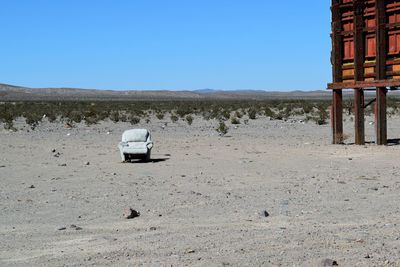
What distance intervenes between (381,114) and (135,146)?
7800mm

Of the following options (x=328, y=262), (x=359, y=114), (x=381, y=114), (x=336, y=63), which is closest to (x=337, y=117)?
(x=359, y=114)

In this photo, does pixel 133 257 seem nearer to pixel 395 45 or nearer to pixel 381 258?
pixel 381 258

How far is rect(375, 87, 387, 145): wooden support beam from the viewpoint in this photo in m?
21.4

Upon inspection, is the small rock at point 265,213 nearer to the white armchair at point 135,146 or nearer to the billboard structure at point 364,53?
the white armchair at point 135,146

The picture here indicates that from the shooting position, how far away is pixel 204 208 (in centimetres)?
1062

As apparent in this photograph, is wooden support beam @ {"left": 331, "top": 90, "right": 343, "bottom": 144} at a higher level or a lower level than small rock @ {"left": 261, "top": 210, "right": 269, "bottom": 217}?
higher

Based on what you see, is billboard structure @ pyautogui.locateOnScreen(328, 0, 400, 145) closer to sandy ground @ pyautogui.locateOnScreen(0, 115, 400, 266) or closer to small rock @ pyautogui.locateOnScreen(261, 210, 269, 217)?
sandy ground @ pyautogui.locateOnScreen(0, 115, 400, 266)

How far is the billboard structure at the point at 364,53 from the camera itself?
20891 mm

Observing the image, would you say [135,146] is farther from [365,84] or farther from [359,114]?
[359,114]

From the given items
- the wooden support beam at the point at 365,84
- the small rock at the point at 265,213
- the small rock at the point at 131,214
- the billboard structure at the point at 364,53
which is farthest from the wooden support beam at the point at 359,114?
the small rock at the point at 131,214

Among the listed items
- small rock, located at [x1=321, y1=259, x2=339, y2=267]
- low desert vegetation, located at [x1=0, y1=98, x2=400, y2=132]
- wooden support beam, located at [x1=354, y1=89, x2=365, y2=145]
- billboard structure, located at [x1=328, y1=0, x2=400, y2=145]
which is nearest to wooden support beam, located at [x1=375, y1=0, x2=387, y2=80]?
billboard structure, located at [x1=328, y1=0, x2=400, y2=145]

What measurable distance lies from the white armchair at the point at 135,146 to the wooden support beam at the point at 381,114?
23.5 ft

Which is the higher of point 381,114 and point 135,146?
point 381,114

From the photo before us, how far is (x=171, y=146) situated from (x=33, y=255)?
53.0ft
